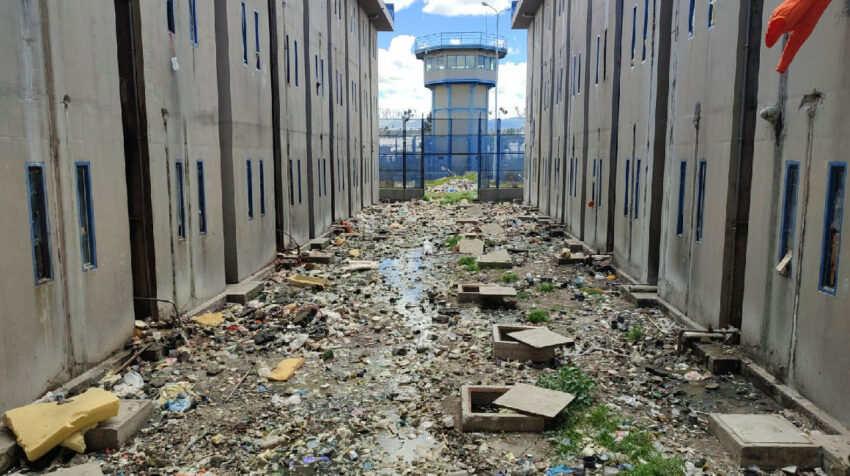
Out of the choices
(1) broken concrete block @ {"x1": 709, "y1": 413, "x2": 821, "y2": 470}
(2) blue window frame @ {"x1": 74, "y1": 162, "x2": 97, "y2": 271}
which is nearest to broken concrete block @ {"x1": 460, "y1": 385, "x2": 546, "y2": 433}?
(1) broken concrete block @ {"x1": 709, "y1": 413, "x2": 821, "y2": 470}

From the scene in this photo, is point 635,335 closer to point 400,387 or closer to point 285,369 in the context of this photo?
point 400,387

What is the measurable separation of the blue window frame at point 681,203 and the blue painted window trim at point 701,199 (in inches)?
22.2

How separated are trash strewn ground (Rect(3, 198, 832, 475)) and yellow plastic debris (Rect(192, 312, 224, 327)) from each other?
0.18 ft

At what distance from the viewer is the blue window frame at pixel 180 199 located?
8789 mm

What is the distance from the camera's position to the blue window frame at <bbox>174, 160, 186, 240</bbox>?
28.8 feet

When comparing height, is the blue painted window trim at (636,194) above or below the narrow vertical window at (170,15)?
below

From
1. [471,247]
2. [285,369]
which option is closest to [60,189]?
[285,369]

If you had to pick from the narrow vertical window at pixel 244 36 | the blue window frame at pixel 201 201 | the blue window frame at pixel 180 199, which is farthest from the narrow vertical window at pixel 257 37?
the blue window frame at pixel 180 199

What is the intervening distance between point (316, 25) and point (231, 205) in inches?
359

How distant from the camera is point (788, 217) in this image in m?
6.18

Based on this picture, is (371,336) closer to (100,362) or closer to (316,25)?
(100,362)

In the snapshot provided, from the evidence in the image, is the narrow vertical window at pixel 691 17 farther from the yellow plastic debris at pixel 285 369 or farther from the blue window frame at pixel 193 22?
the blue window frame at pixel 193 22

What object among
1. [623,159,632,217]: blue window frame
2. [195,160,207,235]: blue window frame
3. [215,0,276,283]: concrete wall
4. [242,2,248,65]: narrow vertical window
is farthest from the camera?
[623,159,632,217]: blue window frame

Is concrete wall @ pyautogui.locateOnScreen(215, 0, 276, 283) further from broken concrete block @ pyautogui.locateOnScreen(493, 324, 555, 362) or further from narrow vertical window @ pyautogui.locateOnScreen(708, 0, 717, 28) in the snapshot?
narrow vertical window @ pyautogui.locateOnScreen(708, 0, 717, 28)
